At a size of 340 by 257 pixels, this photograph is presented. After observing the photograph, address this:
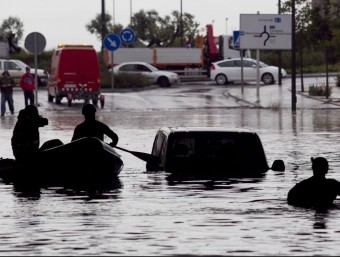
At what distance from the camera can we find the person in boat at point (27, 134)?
72.6 ft

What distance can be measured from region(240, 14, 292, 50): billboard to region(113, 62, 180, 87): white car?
515 inches

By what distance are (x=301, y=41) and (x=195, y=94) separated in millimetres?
6981

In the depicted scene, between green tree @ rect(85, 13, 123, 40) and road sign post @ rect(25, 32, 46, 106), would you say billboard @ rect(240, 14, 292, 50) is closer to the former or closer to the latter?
road sign post @ rect(25, 32, 46, 106)

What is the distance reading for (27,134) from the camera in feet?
73.1

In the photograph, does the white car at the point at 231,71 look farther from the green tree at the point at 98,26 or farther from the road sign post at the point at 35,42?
the green tree at the point at 98,26

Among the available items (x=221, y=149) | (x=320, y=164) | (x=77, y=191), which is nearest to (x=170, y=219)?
(x=320, y=164)

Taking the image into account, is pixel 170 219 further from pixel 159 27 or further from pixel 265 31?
pixel 159 27

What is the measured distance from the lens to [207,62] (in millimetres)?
92750

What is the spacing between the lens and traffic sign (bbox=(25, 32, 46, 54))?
49.5 m

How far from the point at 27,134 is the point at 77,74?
33.8 meters

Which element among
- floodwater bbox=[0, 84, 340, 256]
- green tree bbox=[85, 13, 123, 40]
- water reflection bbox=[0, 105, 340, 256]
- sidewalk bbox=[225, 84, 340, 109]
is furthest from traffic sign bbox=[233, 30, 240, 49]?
green tree bbox=[85, 13, 123, 40]

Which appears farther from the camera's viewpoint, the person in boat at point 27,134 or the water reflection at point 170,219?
the person in boat at point 27,134

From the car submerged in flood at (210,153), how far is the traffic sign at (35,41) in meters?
28.8

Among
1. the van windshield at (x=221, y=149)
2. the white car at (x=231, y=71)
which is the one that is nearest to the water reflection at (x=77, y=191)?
the van windshield at (x=221, y=149)
